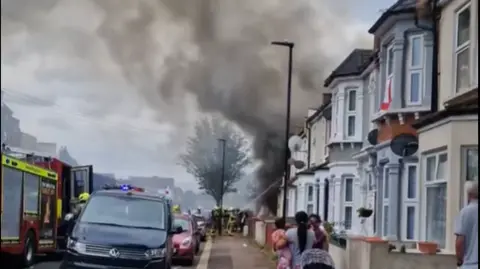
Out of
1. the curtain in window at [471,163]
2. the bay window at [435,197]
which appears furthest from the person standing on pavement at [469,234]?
the bay window at [435,197]

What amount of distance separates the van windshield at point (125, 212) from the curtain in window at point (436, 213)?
518 cm

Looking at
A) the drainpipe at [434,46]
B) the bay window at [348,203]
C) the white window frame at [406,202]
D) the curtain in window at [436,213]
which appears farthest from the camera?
the bay window at [348,203]

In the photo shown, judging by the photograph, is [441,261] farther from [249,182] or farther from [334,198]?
[249,182]

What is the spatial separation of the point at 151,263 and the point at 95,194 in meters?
2.13

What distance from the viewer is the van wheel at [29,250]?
1827 cm

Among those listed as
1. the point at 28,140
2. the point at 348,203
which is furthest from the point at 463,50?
the point at 28,140

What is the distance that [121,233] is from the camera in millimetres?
14078

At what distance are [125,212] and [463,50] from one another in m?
7.09

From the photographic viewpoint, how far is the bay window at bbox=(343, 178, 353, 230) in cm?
3066

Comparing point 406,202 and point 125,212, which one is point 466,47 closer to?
point 406,202

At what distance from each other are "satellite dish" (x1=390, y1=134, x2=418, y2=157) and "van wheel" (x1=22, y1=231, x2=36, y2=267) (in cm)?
826

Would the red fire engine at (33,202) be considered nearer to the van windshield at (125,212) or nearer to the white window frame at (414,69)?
the van windshield at (125,212)

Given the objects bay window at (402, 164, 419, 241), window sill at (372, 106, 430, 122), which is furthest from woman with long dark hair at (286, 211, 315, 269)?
window sill at (372, 106, 430, 122)

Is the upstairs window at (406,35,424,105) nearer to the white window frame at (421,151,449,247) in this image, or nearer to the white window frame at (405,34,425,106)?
the white window frame at (405,34,425,106)
